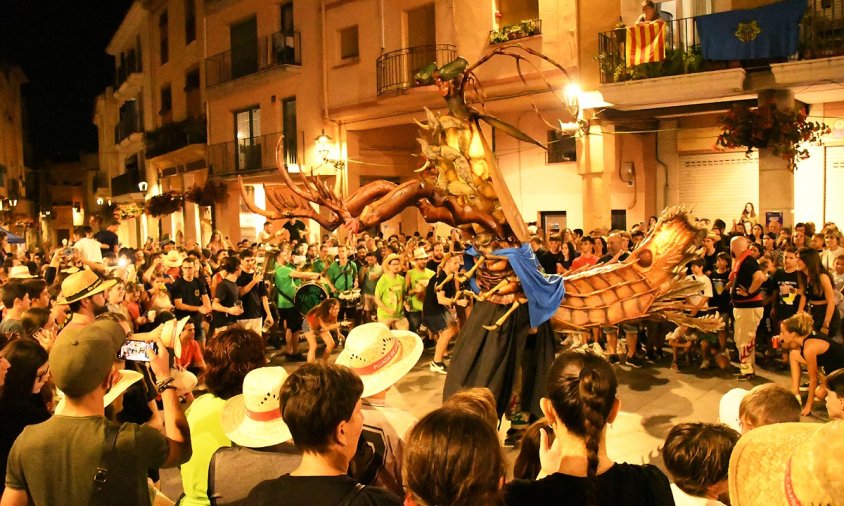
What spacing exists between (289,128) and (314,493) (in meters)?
21.5

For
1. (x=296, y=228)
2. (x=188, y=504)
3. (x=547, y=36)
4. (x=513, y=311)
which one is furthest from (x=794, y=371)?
(x=296, y=228)

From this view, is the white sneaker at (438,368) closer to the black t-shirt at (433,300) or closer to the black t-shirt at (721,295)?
the black t-shirt at (433,300)

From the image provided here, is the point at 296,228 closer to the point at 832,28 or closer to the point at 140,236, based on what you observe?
the point at 832,28

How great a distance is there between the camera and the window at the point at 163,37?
3086cm

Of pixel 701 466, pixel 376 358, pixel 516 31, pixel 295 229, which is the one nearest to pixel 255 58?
pixel 295 229

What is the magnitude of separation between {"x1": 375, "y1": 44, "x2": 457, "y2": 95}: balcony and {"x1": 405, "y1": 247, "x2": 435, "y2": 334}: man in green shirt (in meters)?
7.74

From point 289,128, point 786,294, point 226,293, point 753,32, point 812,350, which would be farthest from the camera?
point 289,128

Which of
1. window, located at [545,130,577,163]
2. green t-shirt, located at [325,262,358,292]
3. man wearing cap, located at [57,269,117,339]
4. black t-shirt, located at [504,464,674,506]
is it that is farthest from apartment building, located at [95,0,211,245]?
black t-shirt, located at [504,464,674,506]

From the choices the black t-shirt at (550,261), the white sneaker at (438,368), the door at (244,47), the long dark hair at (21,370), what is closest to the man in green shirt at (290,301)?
the white sneaker at (438,368)

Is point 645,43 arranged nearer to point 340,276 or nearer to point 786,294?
point 786,294

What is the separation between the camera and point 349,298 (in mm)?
12516

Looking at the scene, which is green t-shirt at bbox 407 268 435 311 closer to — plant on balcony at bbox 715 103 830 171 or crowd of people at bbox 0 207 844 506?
crowd of people at bbox 0 207 844 506

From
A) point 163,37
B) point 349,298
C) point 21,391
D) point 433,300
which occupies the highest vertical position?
point 163,37

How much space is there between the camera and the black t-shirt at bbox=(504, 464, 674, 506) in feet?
8.07
